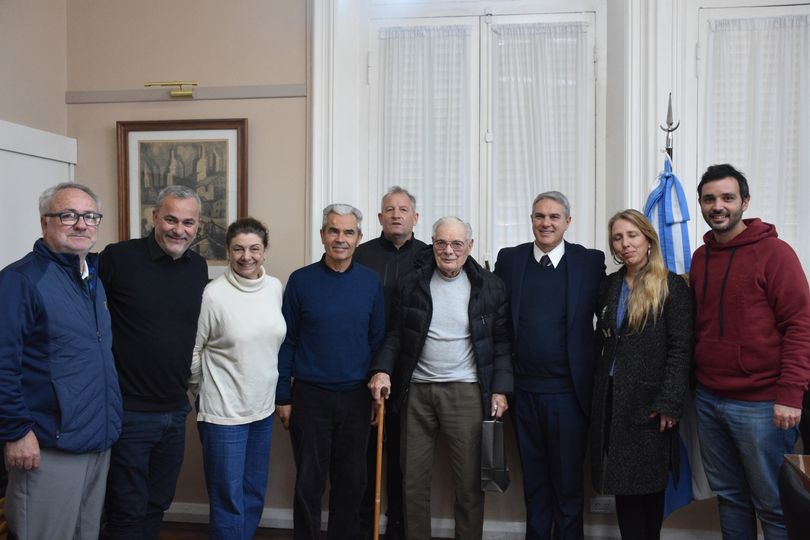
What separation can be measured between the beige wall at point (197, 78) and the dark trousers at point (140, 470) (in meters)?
0.97

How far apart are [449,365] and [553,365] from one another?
0.45 meters

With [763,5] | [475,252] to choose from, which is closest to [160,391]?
[475,252]

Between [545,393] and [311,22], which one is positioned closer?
[545,393]

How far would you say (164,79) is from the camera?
11.1 ft

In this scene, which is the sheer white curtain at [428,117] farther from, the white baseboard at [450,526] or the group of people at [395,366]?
the white baseboard at [450,526]

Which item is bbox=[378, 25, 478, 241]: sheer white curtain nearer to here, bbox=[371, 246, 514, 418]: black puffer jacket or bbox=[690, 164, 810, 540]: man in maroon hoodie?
bbox=[371, 246, 514, 418]: black puffer jacket

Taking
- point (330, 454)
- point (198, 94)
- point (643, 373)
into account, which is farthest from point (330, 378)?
point (198, 94)

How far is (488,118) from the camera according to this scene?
11.2 feet

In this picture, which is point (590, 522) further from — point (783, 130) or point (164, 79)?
point (164, 79)

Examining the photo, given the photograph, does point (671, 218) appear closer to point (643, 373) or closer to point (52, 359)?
point (643, 373)

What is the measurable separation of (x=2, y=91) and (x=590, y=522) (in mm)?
3730

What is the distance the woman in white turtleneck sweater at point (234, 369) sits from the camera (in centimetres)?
238

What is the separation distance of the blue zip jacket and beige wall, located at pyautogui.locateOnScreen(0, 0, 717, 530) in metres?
1.39

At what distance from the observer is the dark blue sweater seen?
255cm
